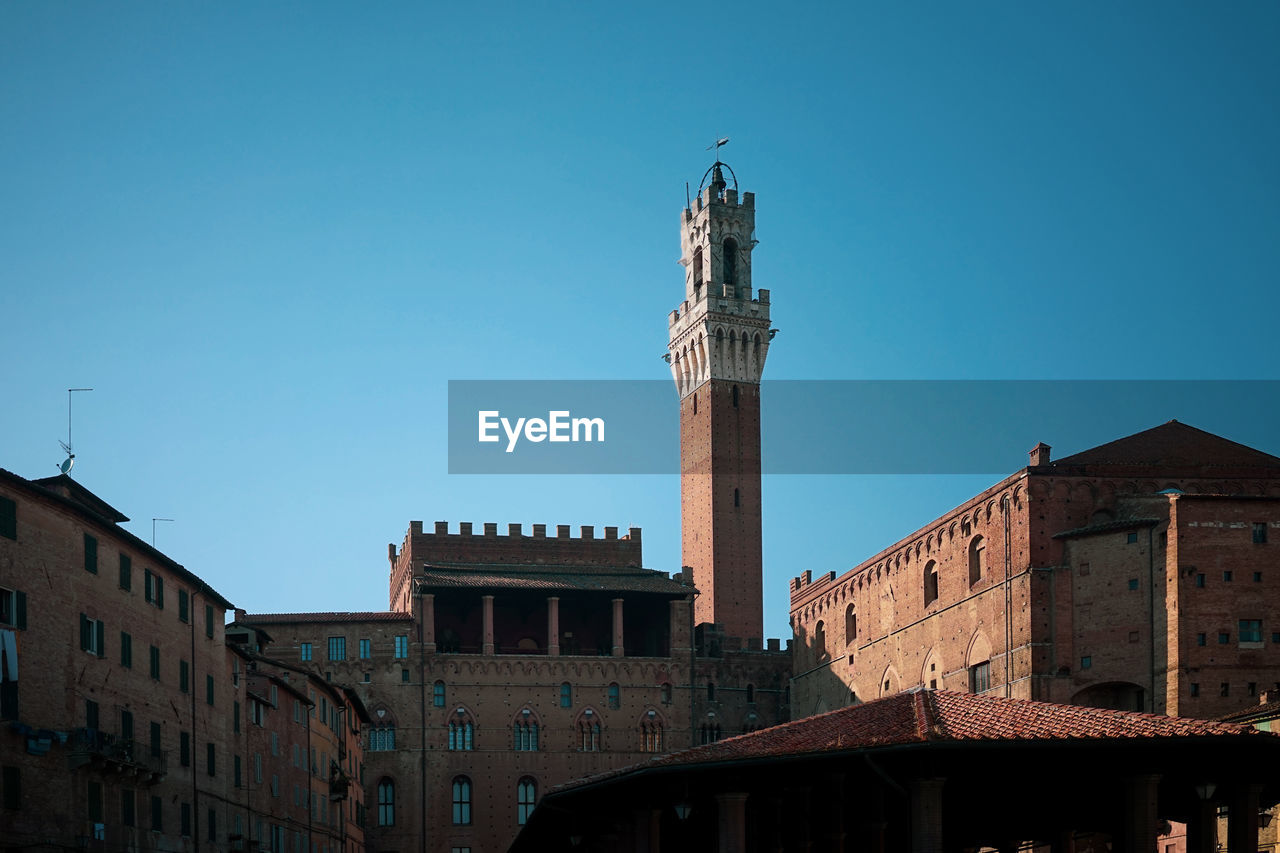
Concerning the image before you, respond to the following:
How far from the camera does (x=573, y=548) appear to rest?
287ft

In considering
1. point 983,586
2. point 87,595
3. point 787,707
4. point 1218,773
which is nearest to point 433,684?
point 787,707

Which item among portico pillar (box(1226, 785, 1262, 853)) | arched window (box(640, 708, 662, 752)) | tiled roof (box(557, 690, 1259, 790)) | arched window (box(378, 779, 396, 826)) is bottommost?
arched window (box(378, 779, 396, 826))

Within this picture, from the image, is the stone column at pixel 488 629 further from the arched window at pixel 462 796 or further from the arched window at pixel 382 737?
the arched window at pixel 462 796

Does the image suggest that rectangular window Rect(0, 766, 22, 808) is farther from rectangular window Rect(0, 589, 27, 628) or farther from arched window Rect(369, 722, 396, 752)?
arched window Rect(369, 722, 396, 752)

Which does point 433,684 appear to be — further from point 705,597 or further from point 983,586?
point 983,586

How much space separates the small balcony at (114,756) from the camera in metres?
39.6

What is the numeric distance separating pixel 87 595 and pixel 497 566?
43184 millimetres

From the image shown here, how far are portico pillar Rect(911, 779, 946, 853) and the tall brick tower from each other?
5883cm

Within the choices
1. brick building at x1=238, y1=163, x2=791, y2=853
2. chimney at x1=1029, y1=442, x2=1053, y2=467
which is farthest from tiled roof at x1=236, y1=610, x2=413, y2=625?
chimney at x1=1029, y1=442, x2=1053, y2=467

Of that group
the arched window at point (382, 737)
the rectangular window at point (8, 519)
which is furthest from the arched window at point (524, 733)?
the rectangular window at point (8, 519)

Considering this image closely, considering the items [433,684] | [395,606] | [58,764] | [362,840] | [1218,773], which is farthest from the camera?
[395,606]

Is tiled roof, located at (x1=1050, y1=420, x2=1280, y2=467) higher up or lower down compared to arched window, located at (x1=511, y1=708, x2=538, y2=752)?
higher up

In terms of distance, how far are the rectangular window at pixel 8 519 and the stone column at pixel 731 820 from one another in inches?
588

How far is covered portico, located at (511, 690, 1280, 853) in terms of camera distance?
30906 millimetres
